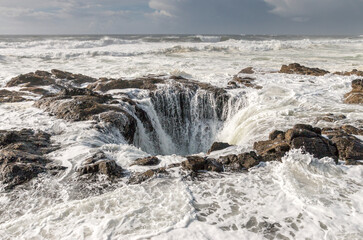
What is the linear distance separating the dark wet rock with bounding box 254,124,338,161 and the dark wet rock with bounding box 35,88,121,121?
198 inches

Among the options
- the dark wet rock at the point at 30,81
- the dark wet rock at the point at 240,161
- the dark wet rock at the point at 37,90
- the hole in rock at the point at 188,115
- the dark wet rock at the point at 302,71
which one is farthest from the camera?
the dark wet rock at the point at 302,71

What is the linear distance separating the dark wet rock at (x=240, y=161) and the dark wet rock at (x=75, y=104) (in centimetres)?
445

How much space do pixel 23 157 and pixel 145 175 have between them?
2.74m

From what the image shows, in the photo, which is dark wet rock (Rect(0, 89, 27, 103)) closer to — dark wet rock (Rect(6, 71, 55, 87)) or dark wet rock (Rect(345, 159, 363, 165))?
dark wet rock (Rect(6, 71, 55, 87))

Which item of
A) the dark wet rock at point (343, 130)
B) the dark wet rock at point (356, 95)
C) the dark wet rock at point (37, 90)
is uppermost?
the dark wet rock at point (356, 95)

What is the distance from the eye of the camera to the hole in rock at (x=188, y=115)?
1095 cm

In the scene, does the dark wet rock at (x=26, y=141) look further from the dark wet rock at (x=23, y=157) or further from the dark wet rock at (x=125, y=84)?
the dark wet rock at (x=125, y=84)

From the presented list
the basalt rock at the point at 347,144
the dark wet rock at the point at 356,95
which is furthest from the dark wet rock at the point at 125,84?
the dark wet rock at the point at 356,95

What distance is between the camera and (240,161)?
5699 mm

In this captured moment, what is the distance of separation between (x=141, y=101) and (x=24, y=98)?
14.9 feet

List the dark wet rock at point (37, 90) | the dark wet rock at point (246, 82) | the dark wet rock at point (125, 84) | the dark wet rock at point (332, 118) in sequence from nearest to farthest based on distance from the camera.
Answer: the dark wet rock at point (332, 118) < the dark wet rock at point (37, 90) < the dark wet rock at point (125, 84) < the dark wet rock at point (246, 82)

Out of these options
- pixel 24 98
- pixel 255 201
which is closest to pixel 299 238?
pixel 255 201

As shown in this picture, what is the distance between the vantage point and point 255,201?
452cm

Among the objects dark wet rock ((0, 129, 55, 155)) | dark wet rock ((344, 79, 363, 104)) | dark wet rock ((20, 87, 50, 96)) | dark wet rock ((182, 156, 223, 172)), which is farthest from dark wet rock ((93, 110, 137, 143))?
dark wet rock ((344, 79, 363, 104))
